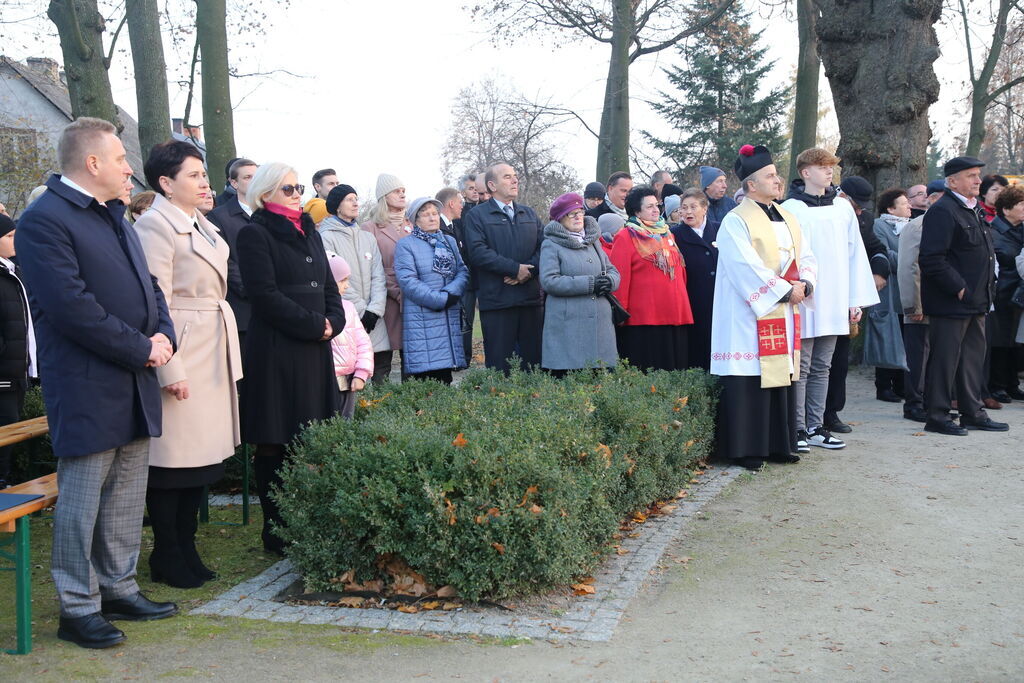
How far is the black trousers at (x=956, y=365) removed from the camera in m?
8.89

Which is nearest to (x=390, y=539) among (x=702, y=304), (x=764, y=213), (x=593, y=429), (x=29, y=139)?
(x=593, y=429)

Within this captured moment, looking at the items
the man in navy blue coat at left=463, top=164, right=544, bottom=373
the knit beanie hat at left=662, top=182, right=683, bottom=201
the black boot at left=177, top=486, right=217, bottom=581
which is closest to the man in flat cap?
the knit beanie hat at left=662, top=182, right=683, bottom=201

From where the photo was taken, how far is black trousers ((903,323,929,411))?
32.3 feet

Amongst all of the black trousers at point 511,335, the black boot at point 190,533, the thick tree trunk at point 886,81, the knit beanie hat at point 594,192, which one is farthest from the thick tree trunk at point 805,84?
the black boot at point 190,533

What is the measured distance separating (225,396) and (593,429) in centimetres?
204

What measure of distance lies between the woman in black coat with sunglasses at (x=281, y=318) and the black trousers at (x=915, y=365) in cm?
631

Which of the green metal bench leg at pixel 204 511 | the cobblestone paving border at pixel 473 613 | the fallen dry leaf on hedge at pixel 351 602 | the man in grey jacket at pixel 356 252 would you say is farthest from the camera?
the man in grey jacket at pixel 356 252

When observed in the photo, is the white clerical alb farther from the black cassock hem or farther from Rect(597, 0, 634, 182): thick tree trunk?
Rect(597, 0, 634, 182): thick tree trunk

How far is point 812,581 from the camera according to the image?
205 inches

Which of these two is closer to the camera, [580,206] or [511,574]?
[511,574]

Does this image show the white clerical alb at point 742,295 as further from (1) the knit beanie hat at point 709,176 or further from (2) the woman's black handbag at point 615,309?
(1) the knit beanie hat at point 709,176

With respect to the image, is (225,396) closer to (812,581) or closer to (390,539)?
(390,539)

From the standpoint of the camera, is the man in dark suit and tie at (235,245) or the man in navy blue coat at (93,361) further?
the man in dark suit and tie at (235,245)

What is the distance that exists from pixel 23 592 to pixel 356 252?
428 centimetres
